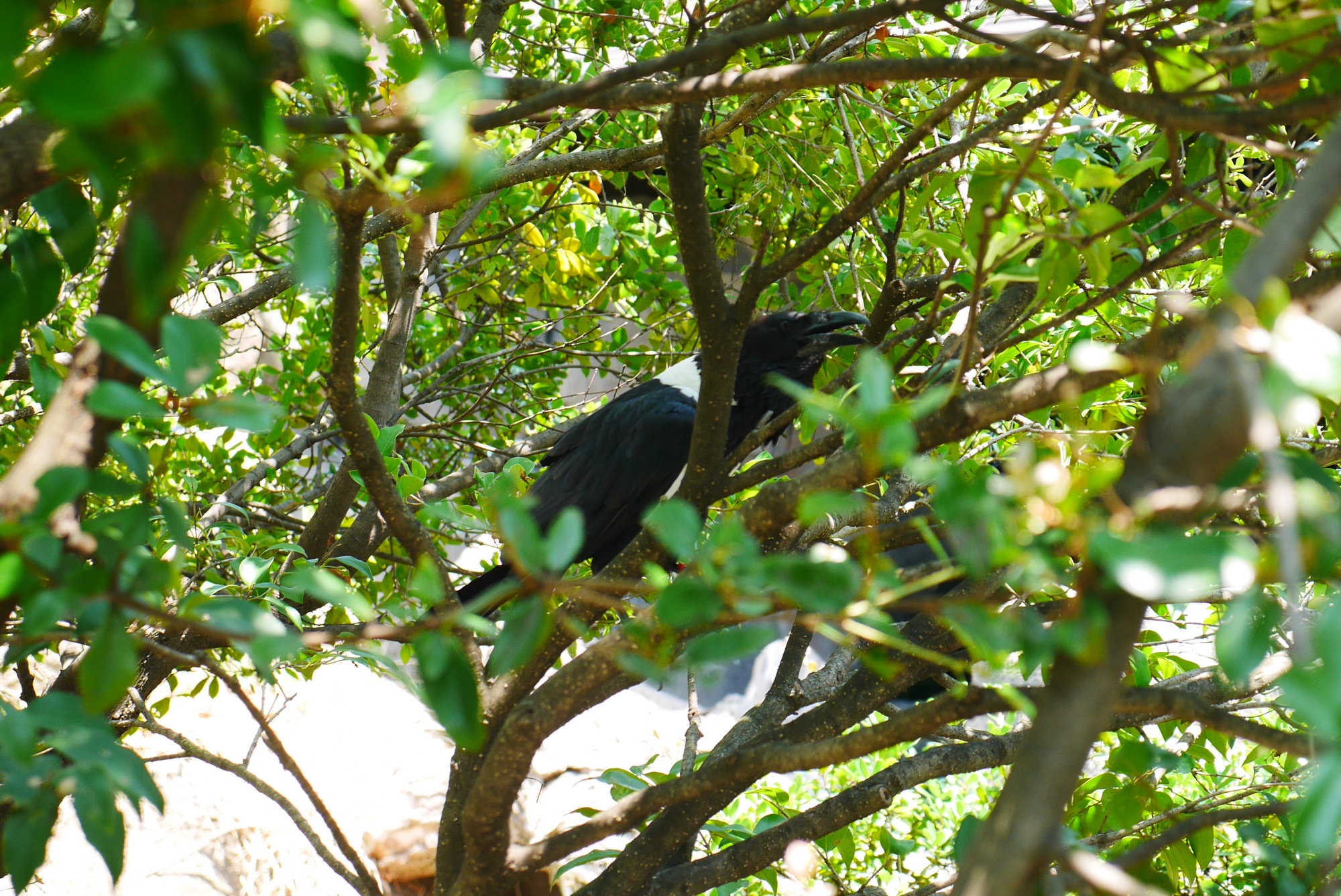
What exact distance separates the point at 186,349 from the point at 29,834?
0.39 meters

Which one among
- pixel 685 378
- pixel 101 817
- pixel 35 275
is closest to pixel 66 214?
pixel 35 275

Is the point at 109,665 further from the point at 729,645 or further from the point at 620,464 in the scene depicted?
the point at 620,464

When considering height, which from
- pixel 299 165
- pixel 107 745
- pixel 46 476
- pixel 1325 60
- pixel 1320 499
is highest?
pixel 1325 60

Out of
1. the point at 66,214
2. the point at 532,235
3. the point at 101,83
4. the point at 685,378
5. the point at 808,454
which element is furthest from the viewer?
the point at 532,235

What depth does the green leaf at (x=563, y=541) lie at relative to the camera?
66 centimetres

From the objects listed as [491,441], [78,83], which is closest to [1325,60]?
[78,83]

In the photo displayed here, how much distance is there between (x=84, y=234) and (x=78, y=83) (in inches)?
21.3

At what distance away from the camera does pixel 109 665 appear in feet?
2.37

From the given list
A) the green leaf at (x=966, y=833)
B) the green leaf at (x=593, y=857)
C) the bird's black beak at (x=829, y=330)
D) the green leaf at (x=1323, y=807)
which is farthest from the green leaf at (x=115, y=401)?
the bird's black beak at (x=829, y=330)

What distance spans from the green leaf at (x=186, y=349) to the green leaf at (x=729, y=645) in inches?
15.2

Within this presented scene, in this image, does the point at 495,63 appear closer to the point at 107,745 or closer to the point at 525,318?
the point at 525,318

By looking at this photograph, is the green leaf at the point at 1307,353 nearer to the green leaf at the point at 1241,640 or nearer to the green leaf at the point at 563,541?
the green leaf at the point at 1241,640

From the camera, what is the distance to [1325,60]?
→ 923 mm

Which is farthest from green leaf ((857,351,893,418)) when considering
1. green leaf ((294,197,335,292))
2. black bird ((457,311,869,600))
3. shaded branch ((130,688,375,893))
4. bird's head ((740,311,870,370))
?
black bird ((457,311,869,600))
